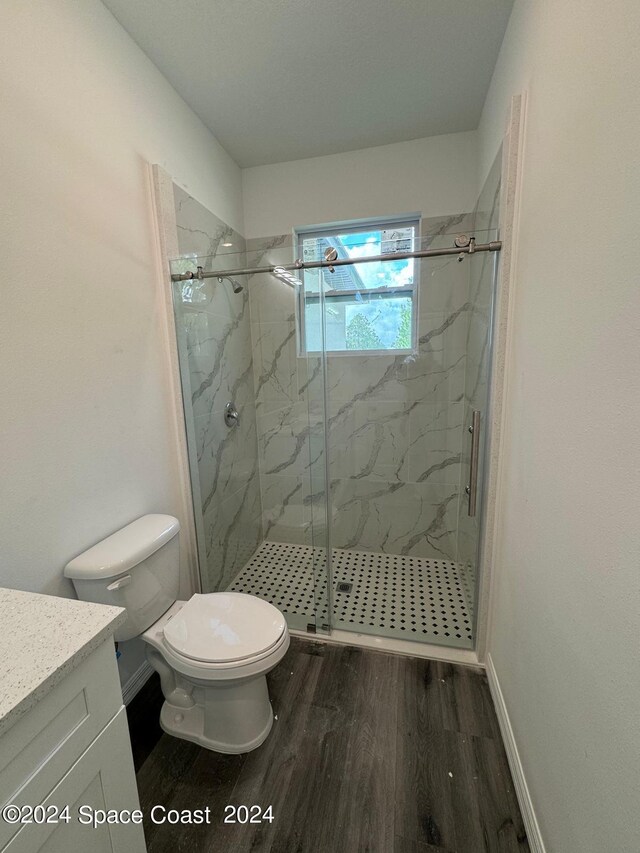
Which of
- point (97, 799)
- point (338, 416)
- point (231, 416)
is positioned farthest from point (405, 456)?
point (97, 799)

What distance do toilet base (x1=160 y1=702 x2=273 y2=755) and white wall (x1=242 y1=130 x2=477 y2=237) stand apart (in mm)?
2608

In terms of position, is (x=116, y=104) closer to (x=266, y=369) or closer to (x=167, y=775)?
(x=266, y=369)

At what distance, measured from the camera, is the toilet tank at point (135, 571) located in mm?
1161

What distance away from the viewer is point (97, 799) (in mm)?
720

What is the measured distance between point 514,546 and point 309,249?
1711mm

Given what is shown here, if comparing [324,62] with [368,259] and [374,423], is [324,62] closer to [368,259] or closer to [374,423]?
[368,259]

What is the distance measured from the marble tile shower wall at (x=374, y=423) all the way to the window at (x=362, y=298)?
76 mm

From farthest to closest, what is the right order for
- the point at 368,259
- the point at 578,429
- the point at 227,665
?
the point at 368,259
the point at 227,665
the point at 578,429

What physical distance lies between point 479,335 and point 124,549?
1.79 m

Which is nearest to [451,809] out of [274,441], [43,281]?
[274,441]

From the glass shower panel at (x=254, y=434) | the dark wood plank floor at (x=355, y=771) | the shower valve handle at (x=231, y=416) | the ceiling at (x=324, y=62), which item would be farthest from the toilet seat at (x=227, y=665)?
the ceiling at (x=324, y=62)

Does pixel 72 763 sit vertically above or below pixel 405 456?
below

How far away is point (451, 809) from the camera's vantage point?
3.63 feet

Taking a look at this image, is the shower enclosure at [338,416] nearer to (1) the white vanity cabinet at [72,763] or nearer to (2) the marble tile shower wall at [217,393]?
(2) the marble tile shower wall at [217,393]
